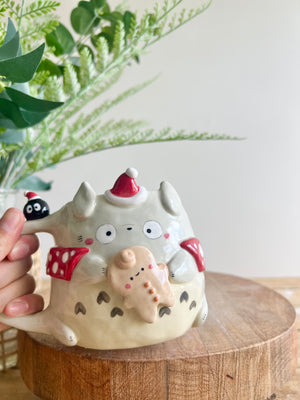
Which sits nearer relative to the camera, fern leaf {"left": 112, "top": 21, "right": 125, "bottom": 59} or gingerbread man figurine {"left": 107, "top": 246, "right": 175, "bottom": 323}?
gingerbread man figurine {"left": 107, "top": 246, "right": 175, "bottom": 323}

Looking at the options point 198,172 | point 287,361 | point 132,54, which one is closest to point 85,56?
point 132,54

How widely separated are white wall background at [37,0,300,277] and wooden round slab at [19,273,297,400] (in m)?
0.59

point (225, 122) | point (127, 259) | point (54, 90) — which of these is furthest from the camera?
point (225, 122)

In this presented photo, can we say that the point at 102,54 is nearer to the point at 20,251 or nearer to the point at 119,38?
the point at 119,38

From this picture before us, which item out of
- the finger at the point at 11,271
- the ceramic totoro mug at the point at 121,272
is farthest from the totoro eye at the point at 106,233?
the finger at the point at 11,271

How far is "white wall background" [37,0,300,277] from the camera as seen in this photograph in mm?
1045

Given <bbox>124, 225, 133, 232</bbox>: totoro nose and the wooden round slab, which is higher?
<bbox>124, 225, 133, 232</bbox>: totoro nose

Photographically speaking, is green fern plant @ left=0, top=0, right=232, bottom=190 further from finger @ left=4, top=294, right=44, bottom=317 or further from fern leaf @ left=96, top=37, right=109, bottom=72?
finger @ left=4, top=294, right=44, bottom=317

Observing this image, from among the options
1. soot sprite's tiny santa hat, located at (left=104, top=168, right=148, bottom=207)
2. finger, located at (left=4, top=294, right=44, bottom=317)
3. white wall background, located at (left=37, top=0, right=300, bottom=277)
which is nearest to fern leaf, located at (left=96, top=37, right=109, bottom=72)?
soot sprite's tiny santa hat, located at (left=104, top=168, right=148, bottom=207)

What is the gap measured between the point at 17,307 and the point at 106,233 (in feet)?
0.41

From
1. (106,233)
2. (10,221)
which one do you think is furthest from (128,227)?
(10,221)

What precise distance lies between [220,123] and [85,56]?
1.94 ft

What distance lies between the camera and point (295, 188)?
1110 millimetres

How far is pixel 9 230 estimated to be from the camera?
0.46 m
